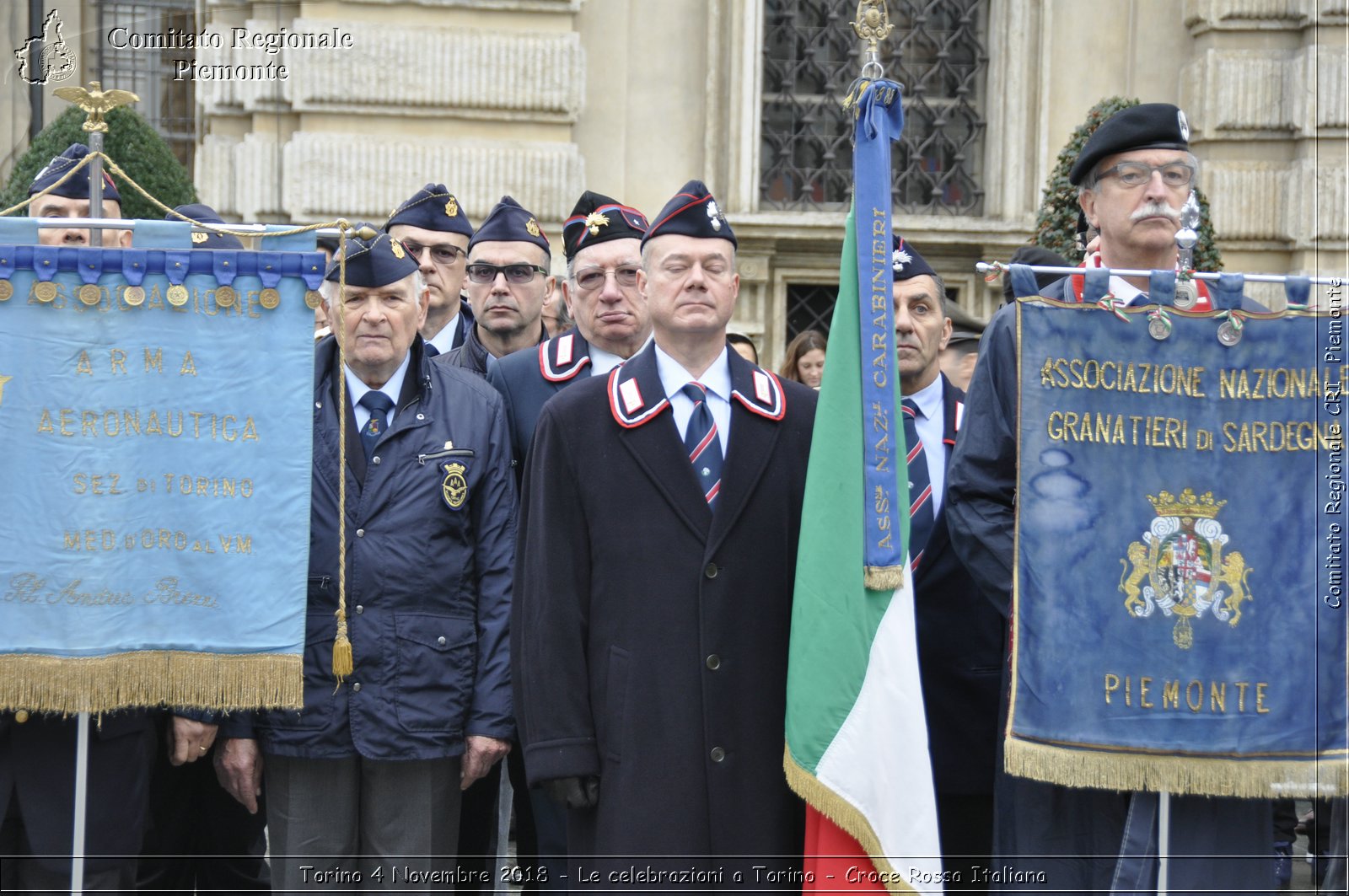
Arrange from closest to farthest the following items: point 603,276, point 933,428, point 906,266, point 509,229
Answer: point 933,428
point 906,266
point 603,276
point 509,229

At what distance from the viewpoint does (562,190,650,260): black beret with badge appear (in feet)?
16.7

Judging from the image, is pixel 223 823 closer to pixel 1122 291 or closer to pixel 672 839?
pixel 672 839

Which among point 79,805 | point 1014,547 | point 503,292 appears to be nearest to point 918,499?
point 1014,547

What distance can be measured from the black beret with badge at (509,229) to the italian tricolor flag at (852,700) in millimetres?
2267

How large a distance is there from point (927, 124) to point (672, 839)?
8.11 meters

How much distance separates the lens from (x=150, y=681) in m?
4.04

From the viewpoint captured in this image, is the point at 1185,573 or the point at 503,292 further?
the point at 503,292

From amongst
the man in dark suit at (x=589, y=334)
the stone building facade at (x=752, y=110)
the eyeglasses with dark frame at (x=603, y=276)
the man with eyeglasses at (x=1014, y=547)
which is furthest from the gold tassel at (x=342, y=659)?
the stone building facade at (x=752, y=110)

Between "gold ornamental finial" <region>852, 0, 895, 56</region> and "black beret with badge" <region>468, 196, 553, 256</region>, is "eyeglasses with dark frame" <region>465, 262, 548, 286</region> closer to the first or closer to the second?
"black beret with badge" <region>468, 196, 553, 256</region>

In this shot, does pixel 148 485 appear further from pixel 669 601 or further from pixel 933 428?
pixel 933 428

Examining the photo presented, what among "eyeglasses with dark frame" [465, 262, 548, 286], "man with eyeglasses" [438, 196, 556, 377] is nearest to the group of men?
"man with eyeglasses" [438, 196, 556, 377]

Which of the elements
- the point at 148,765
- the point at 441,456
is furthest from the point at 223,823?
the point at 441,456

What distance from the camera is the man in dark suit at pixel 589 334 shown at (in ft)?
16.1

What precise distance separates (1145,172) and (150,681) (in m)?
3.05
